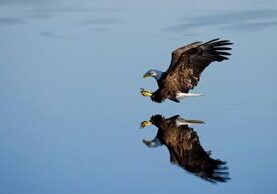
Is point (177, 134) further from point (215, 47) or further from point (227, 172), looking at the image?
point (215, 47)

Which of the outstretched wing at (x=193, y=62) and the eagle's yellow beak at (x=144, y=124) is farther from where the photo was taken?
the outstretched wing at (x=193, y=62)

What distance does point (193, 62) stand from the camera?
22.5 feet

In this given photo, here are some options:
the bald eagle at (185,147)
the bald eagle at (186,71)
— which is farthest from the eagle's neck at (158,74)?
the bald eagle at (185,147)

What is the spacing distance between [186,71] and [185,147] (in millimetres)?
1761

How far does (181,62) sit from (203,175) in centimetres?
234

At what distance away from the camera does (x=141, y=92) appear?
7.00 metres

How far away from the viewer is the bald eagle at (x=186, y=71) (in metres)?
6.79

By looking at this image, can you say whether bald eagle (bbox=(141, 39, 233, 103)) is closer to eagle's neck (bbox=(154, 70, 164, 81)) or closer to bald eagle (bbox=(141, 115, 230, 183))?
eagle's neck (bbox=(154, 70, 164, 81))

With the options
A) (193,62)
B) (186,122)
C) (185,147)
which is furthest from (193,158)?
(193,62)

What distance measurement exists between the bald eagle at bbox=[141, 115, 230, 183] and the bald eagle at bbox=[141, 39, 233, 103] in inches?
22.0

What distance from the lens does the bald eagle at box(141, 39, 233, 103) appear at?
6785mm

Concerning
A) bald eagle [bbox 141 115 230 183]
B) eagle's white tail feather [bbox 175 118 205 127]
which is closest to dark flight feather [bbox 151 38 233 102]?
bald eagle [bbox 141 115 230 183]

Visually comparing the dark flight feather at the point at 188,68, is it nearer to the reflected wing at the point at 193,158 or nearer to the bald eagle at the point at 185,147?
the bald eagle at the point at 185,147

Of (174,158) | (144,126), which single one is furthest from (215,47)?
(174,158)
